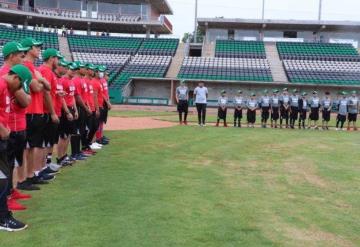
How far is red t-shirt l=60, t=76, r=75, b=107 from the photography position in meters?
8.52

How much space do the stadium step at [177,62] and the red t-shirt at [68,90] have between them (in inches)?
1207

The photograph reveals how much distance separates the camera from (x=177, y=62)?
42.8 meters

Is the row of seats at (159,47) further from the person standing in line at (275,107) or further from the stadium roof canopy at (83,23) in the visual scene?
the person standing in line at (275,107)

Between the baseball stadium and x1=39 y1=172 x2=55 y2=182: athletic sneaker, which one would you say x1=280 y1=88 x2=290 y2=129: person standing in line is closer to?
the baseball stadium

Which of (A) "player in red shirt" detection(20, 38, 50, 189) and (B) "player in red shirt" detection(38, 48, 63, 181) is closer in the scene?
(A) "player in red shirt" detection(20, 38, 50, 189)

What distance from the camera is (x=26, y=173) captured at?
692cm

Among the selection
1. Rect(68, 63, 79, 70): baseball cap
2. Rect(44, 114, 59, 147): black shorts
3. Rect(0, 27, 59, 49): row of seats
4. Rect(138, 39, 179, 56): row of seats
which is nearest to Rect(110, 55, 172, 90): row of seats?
Rect(138, 39, 179, 56): row of seats

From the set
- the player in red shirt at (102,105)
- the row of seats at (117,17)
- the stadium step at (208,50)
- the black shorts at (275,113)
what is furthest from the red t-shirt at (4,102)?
the row of seats at (117,17)

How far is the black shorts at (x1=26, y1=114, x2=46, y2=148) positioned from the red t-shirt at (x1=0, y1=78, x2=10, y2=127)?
1.73m

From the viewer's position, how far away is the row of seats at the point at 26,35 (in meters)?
41.8

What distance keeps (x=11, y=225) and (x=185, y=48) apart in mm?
42588

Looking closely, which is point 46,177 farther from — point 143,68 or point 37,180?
point 143,68

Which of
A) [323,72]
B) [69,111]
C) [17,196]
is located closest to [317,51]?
[323,72]

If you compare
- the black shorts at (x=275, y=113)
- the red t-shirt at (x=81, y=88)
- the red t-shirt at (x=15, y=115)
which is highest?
the red t-shirt at (x=81, y=88)
